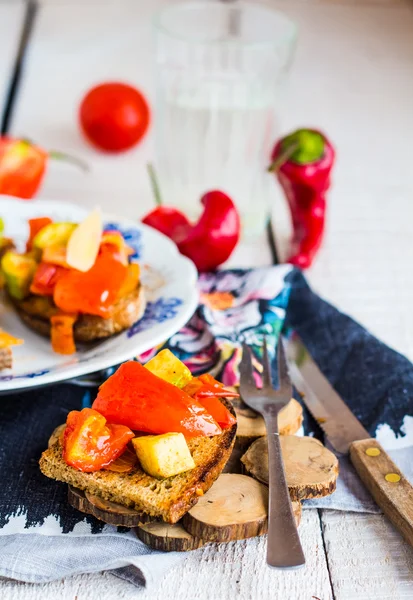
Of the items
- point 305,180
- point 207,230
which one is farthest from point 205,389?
point 305,180

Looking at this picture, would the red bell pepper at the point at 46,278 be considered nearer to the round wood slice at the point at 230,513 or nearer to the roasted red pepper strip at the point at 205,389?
the roasted red pepper strip at the point at 205,389

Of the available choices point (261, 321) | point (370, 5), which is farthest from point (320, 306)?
point (370, 5)

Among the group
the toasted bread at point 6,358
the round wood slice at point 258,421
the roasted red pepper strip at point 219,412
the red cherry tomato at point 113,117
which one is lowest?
the toasted bread at point 6,358

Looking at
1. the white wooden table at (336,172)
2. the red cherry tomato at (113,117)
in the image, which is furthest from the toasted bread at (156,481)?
the red cherry tomato at (113,117)

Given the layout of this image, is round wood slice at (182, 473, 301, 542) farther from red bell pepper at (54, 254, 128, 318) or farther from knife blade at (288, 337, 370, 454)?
red bell pepper at (54, 254, 128, 318)

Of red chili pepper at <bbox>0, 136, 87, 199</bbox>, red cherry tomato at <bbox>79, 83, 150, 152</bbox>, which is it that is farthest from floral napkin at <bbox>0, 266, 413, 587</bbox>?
red cherry tomato at <bbox>79, 83, 150, 152</bbox>

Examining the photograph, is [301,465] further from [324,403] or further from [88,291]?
[88,291]
